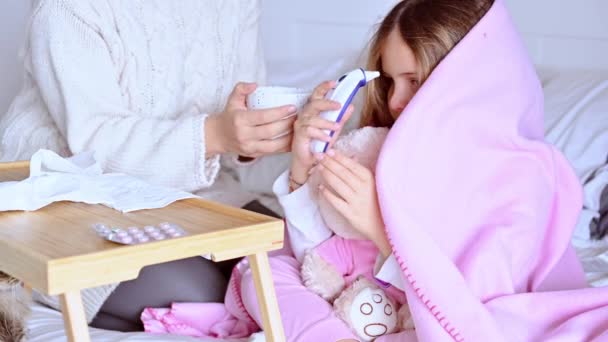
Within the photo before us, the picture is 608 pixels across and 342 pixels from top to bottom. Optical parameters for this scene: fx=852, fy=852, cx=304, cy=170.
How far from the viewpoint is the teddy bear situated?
121 centimetres

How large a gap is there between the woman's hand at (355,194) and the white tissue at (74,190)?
196 millimetres

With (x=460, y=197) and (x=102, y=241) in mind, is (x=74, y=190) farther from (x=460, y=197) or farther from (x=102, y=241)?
(x=460, y=197)

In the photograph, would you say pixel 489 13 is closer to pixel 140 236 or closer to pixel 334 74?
pixel 140 236

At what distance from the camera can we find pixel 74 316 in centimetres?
83

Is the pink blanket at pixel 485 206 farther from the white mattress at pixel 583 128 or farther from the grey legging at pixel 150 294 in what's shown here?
the grey legging at pixel 150 294

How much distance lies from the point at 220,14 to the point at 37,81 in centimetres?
38

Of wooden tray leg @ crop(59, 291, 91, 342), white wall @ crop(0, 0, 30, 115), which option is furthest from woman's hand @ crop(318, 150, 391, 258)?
white wall @ crop(0, 0, 30, 115)

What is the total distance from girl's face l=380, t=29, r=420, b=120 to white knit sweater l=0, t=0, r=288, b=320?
32cm

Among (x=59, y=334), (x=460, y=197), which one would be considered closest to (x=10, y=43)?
(x=59, y=334)

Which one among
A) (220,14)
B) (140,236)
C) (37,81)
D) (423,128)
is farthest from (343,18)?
(140,236)

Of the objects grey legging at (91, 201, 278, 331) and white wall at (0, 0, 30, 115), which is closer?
grey legging at (91, 201, 278, 331)

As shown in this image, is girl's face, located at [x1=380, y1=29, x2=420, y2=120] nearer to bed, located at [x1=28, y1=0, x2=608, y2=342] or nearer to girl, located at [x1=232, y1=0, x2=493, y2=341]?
girl, located at [x1=232, y1=0, x2=493, y2=341]

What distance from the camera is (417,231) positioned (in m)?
1.11

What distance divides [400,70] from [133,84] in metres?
0.51
